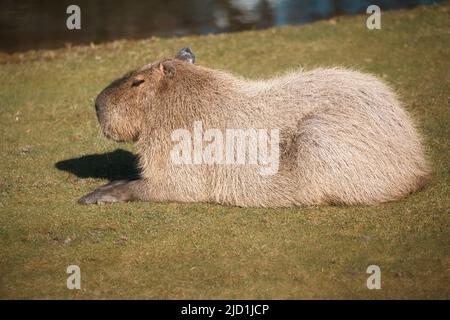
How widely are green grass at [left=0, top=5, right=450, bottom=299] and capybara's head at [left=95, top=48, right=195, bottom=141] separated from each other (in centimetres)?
81

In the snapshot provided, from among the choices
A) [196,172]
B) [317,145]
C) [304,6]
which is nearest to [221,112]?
[196,172]

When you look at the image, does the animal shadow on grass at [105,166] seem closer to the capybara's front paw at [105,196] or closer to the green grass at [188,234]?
the green grass at [188,234]

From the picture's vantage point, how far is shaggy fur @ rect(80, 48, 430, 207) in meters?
6.82

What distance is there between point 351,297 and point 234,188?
213 cm

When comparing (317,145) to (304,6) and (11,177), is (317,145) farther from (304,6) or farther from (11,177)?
(304,6)

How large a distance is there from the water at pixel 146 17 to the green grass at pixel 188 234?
410 centimetres

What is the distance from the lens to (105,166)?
28.8ft

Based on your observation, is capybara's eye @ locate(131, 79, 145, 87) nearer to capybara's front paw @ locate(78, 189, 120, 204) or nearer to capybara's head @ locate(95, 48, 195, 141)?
capybara's head @ locate(95, 48, 195, 141)

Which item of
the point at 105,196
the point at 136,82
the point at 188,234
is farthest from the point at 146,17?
the point at 188,234

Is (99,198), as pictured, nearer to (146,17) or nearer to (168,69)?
(168,69)

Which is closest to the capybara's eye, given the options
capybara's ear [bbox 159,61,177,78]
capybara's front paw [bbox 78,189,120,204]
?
capybara's ear [bbox 159,61,177,78]

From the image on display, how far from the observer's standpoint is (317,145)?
6773 mm

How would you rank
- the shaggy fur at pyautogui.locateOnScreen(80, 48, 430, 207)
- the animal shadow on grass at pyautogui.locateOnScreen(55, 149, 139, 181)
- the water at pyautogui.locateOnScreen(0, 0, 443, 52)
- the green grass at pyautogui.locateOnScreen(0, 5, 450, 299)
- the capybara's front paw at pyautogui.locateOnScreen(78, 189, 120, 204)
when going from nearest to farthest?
the green grass at pyautogui.locateOnScreen(0, 5, 450, 299) < the shaggy fur at pyautogui.locateOnScreen(80, 48, 430, 207) < the capybara's front paw at pyautogui.locateOnScreen(78, 189, 120, 204) < the animal shadow on grass at pyautogui.locateOnScreen(55, 149, 139, 181) < the water at pyautogui.locateOnScreen(0, 0, 443, 52)

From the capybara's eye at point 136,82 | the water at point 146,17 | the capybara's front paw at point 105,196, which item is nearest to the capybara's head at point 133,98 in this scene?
the capybara's eye at point 136,82
